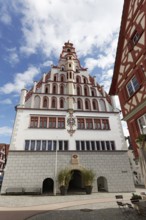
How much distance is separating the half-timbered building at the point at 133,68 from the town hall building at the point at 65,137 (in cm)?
949

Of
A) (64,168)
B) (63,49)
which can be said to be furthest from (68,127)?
(63,49)

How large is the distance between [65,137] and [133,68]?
13230mm

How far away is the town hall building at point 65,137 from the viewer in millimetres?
18750

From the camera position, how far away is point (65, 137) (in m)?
20.8

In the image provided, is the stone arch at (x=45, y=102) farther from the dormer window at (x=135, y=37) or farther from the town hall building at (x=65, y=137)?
the dormer window at (x=135, y=37)

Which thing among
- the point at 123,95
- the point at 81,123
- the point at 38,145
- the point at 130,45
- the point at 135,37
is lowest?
the point at 38,145

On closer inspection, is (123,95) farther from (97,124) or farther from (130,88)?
(97,124)

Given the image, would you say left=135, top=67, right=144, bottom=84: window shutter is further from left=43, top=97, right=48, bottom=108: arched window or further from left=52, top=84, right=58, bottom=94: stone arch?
left=52, top=84, right=58, bottom=94: stone arch

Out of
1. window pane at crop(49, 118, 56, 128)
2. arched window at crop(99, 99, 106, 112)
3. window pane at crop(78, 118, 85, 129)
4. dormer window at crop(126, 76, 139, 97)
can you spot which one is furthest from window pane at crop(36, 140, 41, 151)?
dormer window at crop(126, 76, 139, 97)

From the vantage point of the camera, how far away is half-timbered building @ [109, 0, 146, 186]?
1026 centimetres

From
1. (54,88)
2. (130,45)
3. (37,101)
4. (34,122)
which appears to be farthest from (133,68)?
(37,101)

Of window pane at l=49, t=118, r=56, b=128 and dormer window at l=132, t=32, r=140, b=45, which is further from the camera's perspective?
window pane at l=49, t=118, r=56, b=128

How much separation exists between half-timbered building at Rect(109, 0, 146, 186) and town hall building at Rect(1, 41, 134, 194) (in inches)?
374

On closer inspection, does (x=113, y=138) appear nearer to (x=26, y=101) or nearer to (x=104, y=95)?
(x=104, y=95)
